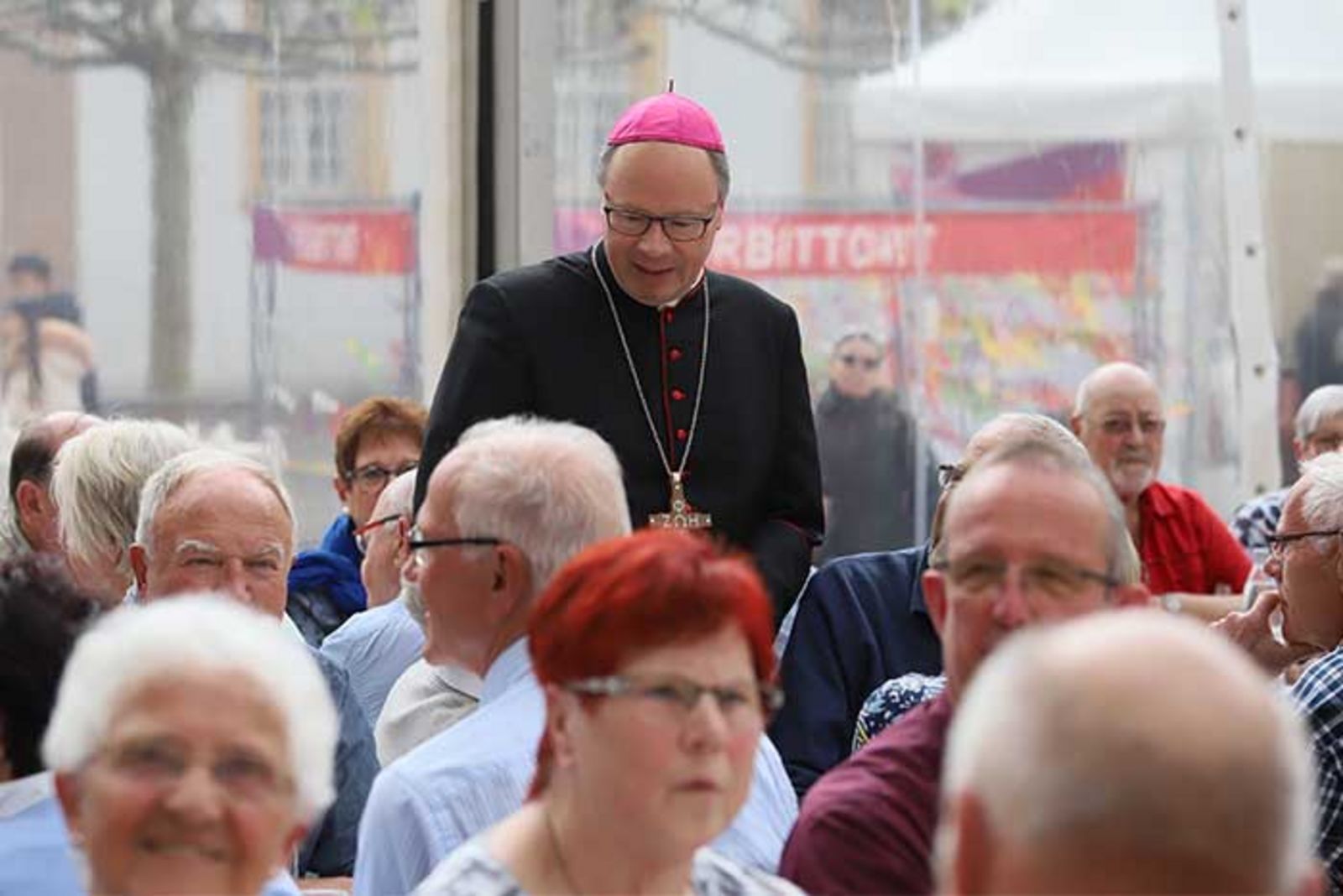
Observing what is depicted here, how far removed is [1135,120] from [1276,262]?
66 cm

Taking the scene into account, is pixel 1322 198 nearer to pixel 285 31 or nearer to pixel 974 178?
pixel 974 178

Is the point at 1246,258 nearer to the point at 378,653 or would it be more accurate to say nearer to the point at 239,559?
the point at 378,653

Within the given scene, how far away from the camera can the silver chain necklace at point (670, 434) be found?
510cm

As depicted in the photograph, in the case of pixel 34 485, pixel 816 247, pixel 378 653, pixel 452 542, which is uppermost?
pixel 816 247

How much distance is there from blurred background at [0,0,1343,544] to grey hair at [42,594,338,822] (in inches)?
187

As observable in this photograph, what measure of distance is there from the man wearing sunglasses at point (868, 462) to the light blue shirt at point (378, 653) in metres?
2.87

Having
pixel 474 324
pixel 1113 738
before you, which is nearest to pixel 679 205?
pixel 474 324

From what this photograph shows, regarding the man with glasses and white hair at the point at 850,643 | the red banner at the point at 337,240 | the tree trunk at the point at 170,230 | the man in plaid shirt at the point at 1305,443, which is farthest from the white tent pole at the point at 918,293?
the man with glasses and white hair at the point at 850,643

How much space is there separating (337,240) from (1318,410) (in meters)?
2.93

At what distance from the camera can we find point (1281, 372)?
28.6 ft

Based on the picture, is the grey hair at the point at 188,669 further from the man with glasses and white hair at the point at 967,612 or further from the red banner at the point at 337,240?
the red banner at the point at 337,240

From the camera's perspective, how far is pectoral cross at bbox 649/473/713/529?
16.7 feet

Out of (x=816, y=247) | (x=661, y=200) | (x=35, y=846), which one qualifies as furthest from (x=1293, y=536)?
(x=816, y=247)

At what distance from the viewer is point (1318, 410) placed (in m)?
8.39
